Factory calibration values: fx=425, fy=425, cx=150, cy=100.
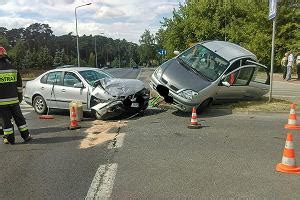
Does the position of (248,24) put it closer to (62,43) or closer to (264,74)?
(264,74)

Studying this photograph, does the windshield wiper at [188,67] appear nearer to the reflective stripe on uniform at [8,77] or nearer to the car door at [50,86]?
the car door at [50,86]

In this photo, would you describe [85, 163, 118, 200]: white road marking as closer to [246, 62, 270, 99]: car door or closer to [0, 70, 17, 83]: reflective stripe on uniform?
[0, 70, 17, 83]: reflective stripe on uniform

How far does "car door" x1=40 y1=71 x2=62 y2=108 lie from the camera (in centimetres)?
1278

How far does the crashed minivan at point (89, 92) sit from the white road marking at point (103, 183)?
187 inches

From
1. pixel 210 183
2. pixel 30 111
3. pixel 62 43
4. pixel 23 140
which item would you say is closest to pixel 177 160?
pixel 210 183

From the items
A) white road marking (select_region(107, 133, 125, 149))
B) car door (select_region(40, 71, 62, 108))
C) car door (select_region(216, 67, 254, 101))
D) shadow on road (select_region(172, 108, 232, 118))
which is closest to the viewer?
white road marking (select_region(107, 133, 125, 149))

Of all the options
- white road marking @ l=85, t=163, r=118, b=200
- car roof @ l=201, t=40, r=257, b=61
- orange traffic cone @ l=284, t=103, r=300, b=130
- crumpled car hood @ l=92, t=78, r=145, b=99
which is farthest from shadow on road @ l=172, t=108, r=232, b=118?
white road marking @ l=85, t=163, r=118, b=200

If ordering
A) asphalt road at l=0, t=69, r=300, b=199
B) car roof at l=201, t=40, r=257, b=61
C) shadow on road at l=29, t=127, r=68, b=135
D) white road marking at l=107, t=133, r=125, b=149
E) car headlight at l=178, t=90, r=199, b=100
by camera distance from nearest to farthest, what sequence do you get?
1. asphalt road at l=0, t=69, r=300, b=199
2. white road marking at l=107, t=133, r=125, b=149
3. shadow on road at l=29, t=127, r=68, b=135
4. car headlight at l=178, t=90, r=199, b=100
5. car roof at l=201, t=40, r=257, b=61

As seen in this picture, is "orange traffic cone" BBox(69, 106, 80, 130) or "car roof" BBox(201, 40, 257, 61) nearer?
"orange traffic cone" BBox(69, 106, 80, 130)

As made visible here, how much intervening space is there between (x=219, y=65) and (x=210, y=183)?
693cm

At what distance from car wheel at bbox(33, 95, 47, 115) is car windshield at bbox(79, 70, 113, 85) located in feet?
5.38

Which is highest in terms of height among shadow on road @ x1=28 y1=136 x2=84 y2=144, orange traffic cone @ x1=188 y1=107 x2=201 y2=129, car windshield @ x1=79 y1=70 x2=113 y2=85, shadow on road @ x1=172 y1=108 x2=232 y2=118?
car windshield @ x1=79 y1=70 x2=113 y2=85

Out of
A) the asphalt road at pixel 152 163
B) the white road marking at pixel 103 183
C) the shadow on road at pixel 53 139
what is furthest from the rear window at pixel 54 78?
the white road marking at pixel 103 183

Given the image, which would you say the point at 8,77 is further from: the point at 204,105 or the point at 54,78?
the point at 204,105
